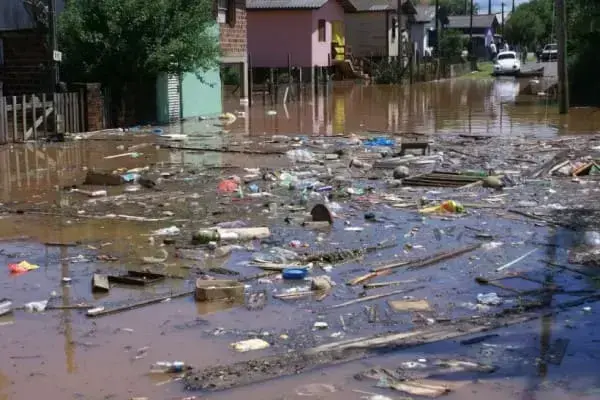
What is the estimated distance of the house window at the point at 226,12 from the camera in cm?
2914

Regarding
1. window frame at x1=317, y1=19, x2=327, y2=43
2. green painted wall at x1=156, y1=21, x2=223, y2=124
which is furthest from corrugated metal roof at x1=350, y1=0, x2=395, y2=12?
green painted wall at x1=156, y1=21, x2=223, y2=124

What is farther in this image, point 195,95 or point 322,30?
point 322,30

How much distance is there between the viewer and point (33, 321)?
20.9 feet

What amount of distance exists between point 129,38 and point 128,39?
39 millimetres

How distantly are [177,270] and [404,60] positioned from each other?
48.7 m

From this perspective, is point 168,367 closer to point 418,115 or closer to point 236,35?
point 418,115

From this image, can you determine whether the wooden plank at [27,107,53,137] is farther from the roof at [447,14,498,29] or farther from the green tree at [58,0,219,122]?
the roof at [447,14,498,29]

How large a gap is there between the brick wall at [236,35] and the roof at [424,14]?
42.3m

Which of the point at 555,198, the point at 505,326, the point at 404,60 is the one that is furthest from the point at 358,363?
the point at 404,60

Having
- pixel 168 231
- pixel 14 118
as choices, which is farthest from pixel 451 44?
pixel 168 231

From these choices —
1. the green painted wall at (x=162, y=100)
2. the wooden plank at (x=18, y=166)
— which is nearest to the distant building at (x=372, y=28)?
the green painted wall at (x=162, y=100)

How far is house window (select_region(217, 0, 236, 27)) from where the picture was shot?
95.6 feet

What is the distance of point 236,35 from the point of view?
102 feet

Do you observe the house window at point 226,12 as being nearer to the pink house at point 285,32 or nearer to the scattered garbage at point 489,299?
the pink house at point 285,32
